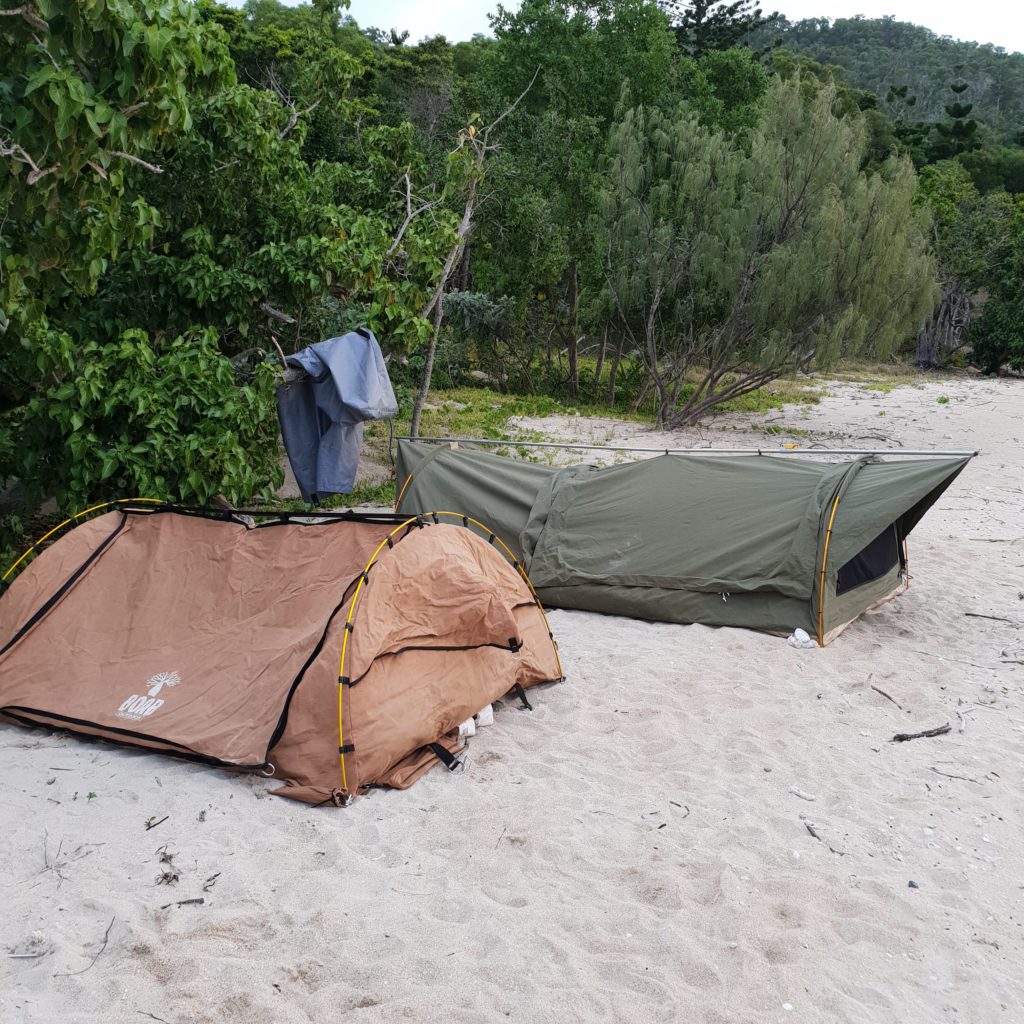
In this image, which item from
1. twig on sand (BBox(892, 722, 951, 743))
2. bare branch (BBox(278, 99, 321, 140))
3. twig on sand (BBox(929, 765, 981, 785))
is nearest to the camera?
twig on sand (BBox(929, 765, 981, 785))

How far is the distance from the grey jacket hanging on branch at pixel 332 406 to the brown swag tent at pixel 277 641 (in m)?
1.74

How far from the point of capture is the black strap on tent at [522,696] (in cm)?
520

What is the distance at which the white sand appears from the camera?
301 cm

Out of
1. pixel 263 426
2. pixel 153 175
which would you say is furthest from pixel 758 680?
pixel 153 175

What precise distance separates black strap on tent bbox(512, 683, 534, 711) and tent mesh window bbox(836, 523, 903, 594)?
249 centimetres

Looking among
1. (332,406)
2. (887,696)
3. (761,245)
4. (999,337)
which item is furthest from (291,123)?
(999,337)

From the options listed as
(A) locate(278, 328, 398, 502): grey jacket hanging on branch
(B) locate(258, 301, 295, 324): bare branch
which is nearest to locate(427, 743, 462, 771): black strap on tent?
(A) locate(278, 328, 398, 502): grey jacket hanging on branch

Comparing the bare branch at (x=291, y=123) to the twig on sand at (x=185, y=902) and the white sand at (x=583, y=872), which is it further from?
the twig on sand at (x=185, y=902)

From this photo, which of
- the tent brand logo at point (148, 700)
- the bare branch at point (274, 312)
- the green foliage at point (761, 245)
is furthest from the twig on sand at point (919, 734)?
the green foliage at point (761, 245)

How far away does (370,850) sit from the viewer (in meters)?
3.80

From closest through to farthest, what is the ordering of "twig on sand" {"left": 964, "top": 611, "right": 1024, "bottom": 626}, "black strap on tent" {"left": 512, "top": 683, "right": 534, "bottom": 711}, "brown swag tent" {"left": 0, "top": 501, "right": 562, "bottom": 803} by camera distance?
1. "brown swag tent" {"left": 0, "top": 501, "right": 562, "bottom": 803}
2. "black strap on tent" {"left": 512, "top": 683, "right": 534, "bottom": 711}
3. "twig on sand" {"left": 964, "top": 611, "right": 1024, "bottom": 626}

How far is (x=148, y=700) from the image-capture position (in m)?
4.68

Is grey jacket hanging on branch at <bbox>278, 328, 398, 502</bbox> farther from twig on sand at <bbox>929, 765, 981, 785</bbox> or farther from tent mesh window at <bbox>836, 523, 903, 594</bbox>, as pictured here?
twig on sand at <bbox>929, 765, 981, 785</bbox>

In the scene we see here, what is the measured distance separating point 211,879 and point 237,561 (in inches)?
81.8
